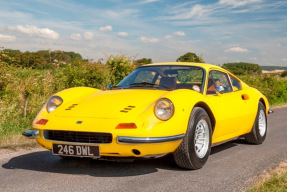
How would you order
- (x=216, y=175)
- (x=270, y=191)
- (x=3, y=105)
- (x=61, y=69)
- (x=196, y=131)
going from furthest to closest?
(x=61, y=69) < (x=3, y=105) < (x=196, y=131) < (x=216, y=175) < (x=270, y=191)

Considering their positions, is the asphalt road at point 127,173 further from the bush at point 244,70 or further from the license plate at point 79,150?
the bush at point 244,70

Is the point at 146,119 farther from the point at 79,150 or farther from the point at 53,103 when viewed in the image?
the point at 53,103

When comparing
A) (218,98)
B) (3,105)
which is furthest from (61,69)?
(218,98)

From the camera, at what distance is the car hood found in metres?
4.53

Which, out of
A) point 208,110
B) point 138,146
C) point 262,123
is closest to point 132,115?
point 138,146

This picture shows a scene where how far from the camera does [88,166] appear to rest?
495cm

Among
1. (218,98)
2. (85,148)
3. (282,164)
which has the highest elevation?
(218,98)

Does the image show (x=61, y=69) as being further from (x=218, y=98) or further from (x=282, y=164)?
(x=282, y=164)

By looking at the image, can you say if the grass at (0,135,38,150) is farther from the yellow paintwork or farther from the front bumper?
the front bumper

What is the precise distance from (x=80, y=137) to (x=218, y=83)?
9.01 ft

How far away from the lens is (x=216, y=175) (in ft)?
14.9

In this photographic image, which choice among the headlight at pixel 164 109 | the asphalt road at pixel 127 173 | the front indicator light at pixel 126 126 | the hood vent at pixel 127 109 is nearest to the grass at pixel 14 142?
the asphalt road at pixel 127 173

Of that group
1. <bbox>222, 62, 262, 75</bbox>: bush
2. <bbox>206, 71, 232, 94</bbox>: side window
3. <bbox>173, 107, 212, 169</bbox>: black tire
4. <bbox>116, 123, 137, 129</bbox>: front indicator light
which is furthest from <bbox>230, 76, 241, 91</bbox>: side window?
<bbox>222, 62, 262, 75</bbox>: bush

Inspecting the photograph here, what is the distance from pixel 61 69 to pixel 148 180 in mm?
7565
